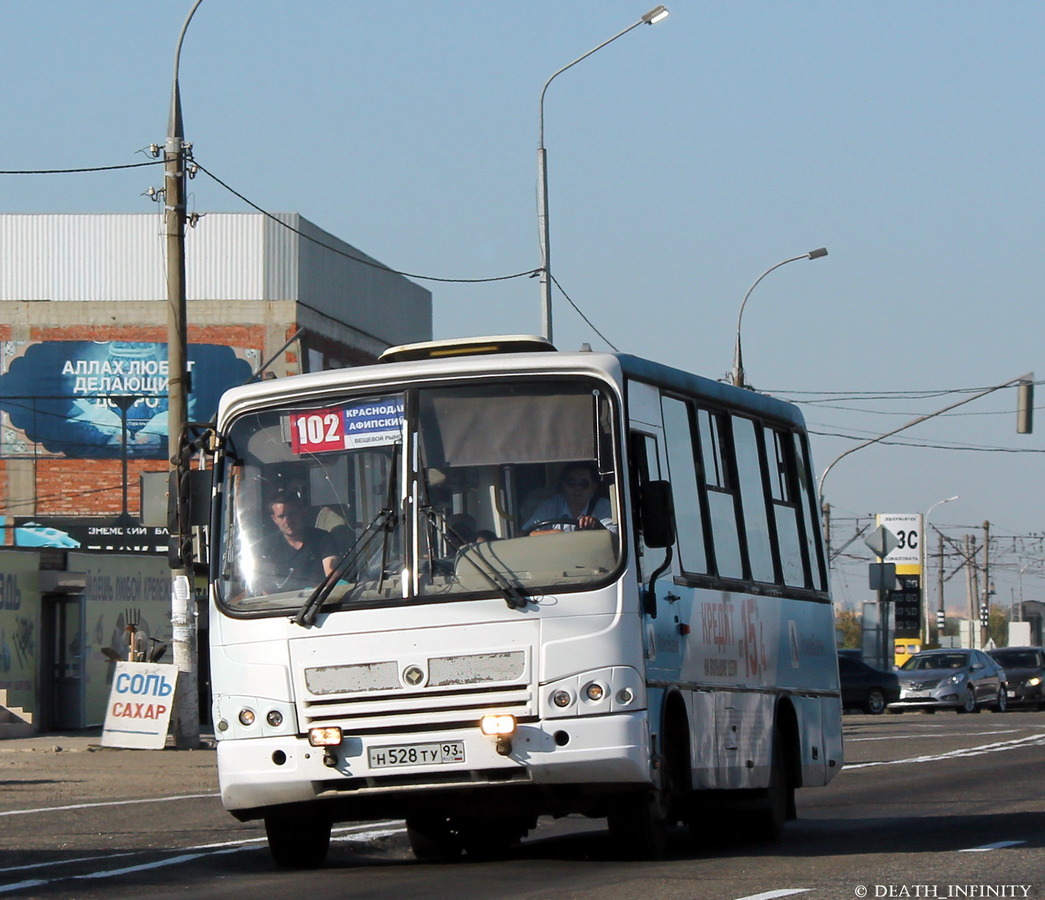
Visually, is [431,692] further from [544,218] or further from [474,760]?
[544,218]

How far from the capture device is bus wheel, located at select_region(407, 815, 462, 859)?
40.6ft

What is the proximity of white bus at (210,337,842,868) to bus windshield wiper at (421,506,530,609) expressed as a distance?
0.03 feet

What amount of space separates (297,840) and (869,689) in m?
33.0

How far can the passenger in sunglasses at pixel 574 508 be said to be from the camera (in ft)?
34.6

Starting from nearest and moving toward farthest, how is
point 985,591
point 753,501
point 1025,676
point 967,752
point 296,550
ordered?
1. point 296,550
2. point 753,501
3. point 967,752
4. point 1025,676
5. point 985,591

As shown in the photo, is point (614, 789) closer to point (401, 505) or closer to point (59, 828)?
point (401, 505)

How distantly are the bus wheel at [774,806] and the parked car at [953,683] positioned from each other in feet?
101

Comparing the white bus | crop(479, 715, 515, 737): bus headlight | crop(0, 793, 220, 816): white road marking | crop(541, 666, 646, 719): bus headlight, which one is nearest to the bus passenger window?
the white bus

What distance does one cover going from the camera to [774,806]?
43.2ft

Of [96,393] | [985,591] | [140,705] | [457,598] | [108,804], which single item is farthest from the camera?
[985,591]

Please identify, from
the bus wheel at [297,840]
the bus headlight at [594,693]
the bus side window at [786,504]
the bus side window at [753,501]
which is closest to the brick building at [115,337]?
the bus side window at [786,504]

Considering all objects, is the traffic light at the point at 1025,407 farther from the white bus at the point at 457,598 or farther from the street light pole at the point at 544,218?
the white bus at the point at 457,598

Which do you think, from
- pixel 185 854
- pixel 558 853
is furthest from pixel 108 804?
pixel 558 853

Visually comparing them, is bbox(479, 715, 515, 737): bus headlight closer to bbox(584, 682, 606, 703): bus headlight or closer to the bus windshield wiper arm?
bbox(584, 682, 606, 703): bus headlight
